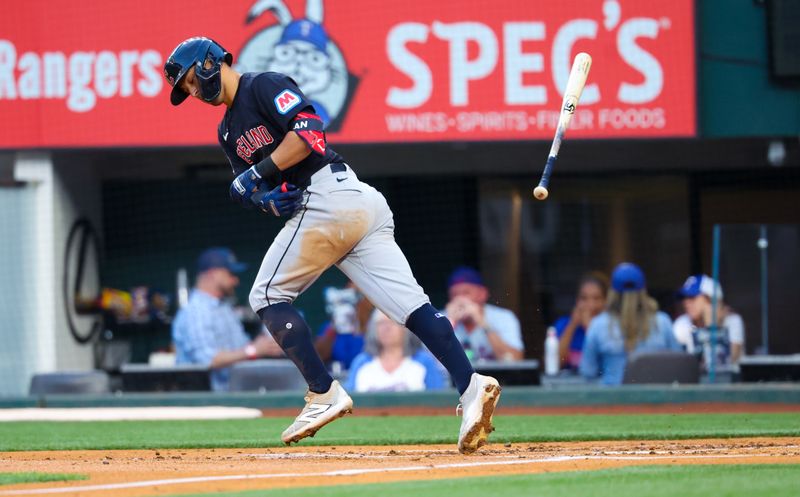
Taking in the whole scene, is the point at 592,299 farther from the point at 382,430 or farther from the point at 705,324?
the point at 382,430

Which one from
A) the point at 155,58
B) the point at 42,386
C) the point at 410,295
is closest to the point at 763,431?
the point at 410,295

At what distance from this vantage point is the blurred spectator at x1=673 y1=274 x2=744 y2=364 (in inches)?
451

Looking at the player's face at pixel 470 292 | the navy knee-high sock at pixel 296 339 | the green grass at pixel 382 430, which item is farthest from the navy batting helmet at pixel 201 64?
the player's face at pixel 470 292

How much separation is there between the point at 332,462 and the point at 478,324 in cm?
557

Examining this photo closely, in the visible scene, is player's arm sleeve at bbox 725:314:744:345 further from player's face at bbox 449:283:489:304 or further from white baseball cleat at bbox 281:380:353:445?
white baseball cleat at bbox 281:380:353:445

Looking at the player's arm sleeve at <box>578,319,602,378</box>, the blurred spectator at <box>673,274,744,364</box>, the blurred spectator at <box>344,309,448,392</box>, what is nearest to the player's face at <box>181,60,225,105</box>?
the blurred spectator at <box>344,309,448,392</box>

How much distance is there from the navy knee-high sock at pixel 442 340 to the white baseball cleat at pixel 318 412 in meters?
0.41

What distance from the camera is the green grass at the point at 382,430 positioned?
7.08 metres

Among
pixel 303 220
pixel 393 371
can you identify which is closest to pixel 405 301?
pixel 303 220

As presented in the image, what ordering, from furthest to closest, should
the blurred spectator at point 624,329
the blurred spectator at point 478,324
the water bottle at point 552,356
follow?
1. the water bottle at point 552,356
2. the blurred spectator at point 478,324
3. the blurred spectator at point 624,329

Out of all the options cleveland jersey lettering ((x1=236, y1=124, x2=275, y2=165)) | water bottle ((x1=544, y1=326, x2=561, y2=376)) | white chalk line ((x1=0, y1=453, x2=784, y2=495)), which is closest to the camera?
white chalk line ((x1=0, y1=453, x2=784, y2=495))

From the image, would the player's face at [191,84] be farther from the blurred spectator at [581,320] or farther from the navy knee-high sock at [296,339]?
the blurred spectator at [581,320]

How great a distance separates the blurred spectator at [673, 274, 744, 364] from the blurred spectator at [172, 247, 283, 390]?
3.39m

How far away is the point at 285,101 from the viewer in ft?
19.1
